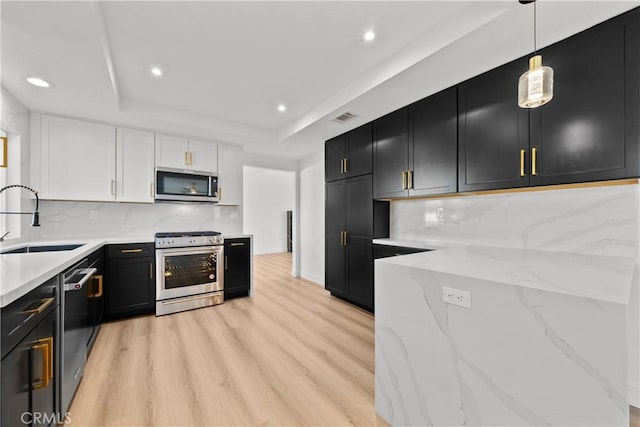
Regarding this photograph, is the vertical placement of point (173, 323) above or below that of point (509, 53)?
below

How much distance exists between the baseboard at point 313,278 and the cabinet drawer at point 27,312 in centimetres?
368

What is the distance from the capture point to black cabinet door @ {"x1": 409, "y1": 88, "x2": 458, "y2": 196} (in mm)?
2564

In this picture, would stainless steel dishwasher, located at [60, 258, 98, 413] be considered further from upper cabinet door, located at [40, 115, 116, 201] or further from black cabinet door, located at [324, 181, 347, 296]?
black cabinet door, located at [324, 181, 347, 296]

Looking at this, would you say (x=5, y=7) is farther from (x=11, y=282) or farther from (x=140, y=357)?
(x=140, y=357)

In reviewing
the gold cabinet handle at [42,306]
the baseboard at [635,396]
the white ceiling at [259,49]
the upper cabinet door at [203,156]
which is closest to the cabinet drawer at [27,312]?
the gold cabinet handle at [42,306]

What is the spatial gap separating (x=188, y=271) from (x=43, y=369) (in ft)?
7.38

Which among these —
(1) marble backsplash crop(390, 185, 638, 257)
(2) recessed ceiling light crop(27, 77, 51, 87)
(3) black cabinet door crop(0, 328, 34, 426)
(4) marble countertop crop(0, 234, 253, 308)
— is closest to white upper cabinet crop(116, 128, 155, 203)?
(2) recessed ceiling light crop(27, 77, 51, 87)

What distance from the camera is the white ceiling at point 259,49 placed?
1674 millimetres

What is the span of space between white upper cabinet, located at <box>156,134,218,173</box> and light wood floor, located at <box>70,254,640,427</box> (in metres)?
2.04

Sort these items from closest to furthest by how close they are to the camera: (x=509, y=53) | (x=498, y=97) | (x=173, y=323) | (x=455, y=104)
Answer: (x=509, y=53)
(x=498, y=97)
(x=455, y=104)
(x=173, y=323)

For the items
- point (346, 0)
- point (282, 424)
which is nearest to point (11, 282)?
point (282, 424)

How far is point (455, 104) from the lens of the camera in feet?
8.28

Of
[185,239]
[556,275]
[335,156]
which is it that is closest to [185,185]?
[185,239]

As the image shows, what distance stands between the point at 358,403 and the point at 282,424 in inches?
19.7
